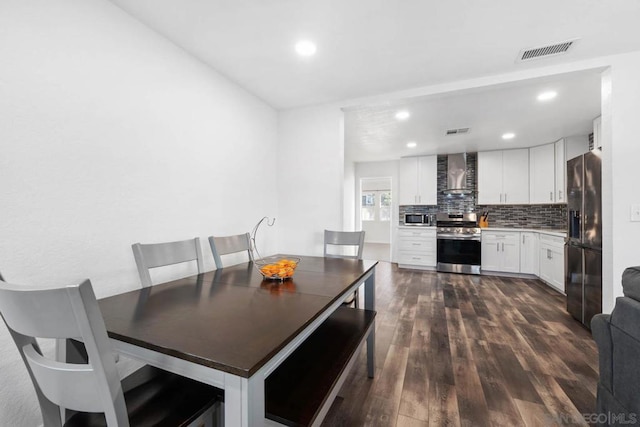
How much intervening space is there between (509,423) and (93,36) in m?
3.24

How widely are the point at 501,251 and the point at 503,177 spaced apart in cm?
144

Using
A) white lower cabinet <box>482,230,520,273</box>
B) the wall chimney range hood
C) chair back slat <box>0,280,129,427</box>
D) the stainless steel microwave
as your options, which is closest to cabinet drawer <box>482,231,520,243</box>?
white lower cabinet <box>482,230,520,273</box>

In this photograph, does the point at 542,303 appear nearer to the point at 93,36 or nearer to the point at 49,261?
the point at 49,261

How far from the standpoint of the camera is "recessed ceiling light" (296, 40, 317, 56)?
6.67ft

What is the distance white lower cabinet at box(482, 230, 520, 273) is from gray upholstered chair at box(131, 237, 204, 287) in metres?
5.25

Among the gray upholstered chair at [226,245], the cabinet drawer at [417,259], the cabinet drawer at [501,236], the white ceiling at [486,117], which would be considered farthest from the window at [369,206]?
the gray upholstered chair at [226,245]

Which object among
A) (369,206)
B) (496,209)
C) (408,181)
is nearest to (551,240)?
(496,209)

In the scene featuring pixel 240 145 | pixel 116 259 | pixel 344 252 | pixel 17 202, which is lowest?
pixel 344 252

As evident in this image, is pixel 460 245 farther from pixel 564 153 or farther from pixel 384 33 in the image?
pixel 384 33

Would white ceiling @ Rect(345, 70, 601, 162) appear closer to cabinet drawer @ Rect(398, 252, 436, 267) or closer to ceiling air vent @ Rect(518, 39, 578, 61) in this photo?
ceiling air vent @ Rect(518, 39, 578, 61)

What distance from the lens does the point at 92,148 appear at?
1561 mm

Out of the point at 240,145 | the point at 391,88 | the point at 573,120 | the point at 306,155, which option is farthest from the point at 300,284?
the point at 573,120

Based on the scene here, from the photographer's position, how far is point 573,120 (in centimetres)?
365

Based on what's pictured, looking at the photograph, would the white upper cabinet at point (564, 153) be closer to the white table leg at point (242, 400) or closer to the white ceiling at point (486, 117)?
the white ceiling at point (486, 117)
